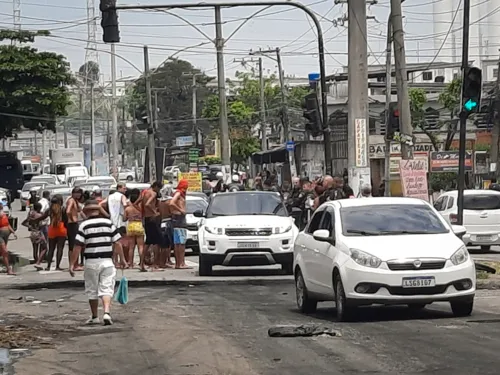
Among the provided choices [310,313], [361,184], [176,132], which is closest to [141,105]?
[176,132]

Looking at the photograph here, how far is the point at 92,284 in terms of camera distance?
1519cm

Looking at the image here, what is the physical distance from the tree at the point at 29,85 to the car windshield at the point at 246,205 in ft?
137

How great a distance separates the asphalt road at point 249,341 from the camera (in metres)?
10.4

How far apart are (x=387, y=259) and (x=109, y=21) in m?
11.1

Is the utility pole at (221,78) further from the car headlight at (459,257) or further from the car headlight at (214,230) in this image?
the car headlight at (459,257)

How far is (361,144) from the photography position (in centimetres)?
2455

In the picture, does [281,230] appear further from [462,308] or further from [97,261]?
[462,308]

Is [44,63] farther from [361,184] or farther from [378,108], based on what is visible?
[361,184]

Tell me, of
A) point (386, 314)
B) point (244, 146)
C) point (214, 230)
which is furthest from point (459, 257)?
point (244, 146)

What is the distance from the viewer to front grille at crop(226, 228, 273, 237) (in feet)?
73.0

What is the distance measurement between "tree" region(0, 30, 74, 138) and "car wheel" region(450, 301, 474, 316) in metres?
51.7

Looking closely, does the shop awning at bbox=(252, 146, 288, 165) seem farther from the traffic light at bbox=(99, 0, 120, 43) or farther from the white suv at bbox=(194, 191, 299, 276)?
the white suv at bbox=(194, 191, 299, 276)

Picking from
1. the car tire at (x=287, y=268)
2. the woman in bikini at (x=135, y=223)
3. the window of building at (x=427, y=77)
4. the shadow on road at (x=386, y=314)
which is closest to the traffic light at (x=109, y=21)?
the woman in bikini at (x=135, y=223)

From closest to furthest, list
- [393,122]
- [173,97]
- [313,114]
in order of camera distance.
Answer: [393,122] → [313,114] → [173,97]
